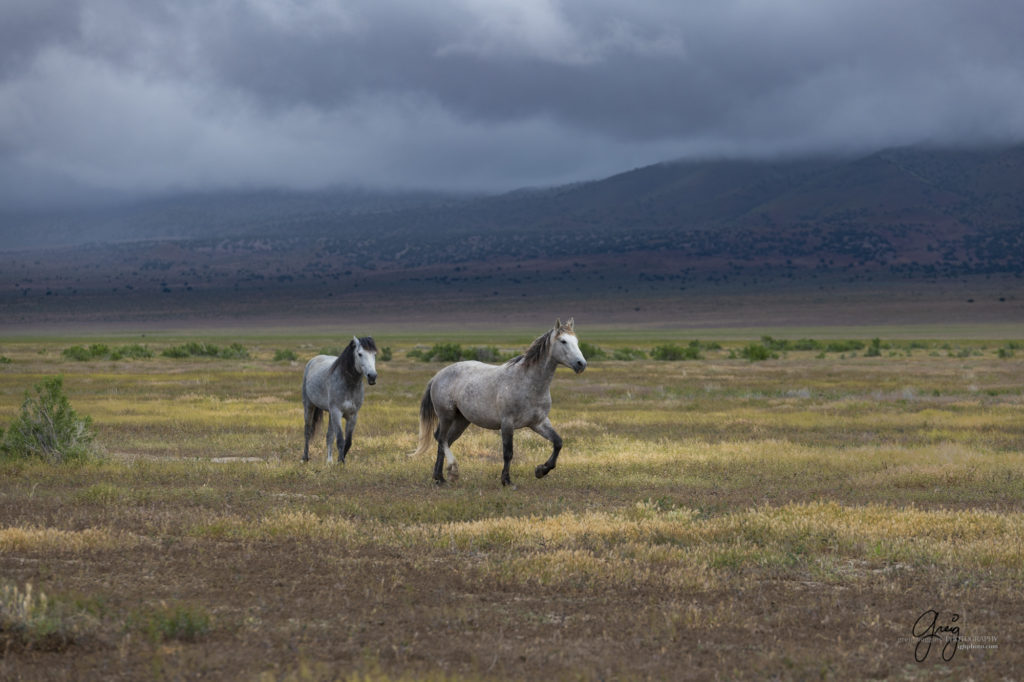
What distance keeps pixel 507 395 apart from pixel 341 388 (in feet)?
12.1

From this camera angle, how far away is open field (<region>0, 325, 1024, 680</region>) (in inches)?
298

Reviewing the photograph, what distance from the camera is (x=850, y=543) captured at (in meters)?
11.2

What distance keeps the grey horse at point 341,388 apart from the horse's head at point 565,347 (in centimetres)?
329

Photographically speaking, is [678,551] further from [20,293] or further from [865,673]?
[20,293]

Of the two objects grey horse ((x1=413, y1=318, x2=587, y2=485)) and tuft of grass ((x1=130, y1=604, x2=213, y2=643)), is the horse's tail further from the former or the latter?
tuft of grass ((x1=130, y1=604, x2=213, y2=643))

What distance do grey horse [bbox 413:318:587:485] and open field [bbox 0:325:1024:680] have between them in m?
0.69

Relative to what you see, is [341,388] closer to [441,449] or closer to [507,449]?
[441,449]

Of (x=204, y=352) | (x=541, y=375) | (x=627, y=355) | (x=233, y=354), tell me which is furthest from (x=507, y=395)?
(x=204, y=352)

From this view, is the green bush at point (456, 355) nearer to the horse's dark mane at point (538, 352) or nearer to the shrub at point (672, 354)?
the shrub at point (672, 354)

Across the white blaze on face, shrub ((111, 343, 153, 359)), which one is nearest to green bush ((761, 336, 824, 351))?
shrub ((111, 343, 153, 359))

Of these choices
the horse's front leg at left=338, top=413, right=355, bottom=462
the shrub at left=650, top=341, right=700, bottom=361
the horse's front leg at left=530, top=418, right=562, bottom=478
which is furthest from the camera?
the shrub at left=650, top=341, right=700, bottom=361

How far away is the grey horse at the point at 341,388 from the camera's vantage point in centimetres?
1697

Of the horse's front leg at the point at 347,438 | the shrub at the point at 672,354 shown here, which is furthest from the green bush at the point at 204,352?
the horse's front leg at the point at 347,438

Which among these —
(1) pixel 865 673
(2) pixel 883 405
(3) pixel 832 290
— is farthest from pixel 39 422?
(3) pixel 832 290
